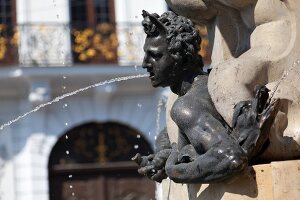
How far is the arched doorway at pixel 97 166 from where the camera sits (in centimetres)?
2016

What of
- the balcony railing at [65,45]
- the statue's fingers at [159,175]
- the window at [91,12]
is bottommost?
the balcony railing at [65,45]

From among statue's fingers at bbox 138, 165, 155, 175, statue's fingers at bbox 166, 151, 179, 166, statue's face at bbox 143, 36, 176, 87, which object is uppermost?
statue's face at bbox 143, 36, 176, 87

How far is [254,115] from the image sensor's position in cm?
331

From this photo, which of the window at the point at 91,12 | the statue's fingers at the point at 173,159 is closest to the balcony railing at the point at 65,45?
the window at the point at 91,12

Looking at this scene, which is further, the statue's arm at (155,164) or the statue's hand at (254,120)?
the statue's arm at (155,164)

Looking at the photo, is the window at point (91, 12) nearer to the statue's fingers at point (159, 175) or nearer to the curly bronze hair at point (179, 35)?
the statue's fingers at point (159, 175)

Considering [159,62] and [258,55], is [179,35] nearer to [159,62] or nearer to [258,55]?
[159,62]

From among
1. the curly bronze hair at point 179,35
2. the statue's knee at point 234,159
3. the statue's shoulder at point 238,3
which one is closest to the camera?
the statue's knee at point 234,159

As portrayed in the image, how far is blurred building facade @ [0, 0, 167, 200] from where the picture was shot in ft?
66.7

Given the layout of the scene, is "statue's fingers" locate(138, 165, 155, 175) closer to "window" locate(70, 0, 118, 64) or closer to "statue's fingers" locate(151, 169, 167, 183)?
"statue's fingers" locate(151, 169, 167, 183)

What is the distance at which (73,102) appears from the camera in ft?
70.7

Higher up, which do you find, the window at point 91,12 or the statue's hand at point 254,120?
the statue's hand at point 254,120

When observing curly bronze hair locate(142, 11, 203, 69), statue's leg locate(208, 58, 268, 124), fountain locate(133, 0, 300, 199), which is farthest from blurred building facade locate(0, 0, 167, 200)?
statue's leg locate(208, 58, 268, 124)

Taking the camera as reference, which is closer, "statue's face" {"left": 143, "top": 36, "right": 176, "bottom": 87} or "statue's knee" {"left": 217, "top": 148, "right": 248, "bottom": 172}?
"statue's knee" {"left": 217, "top": 148, "right": 248, "bottom": 172}
